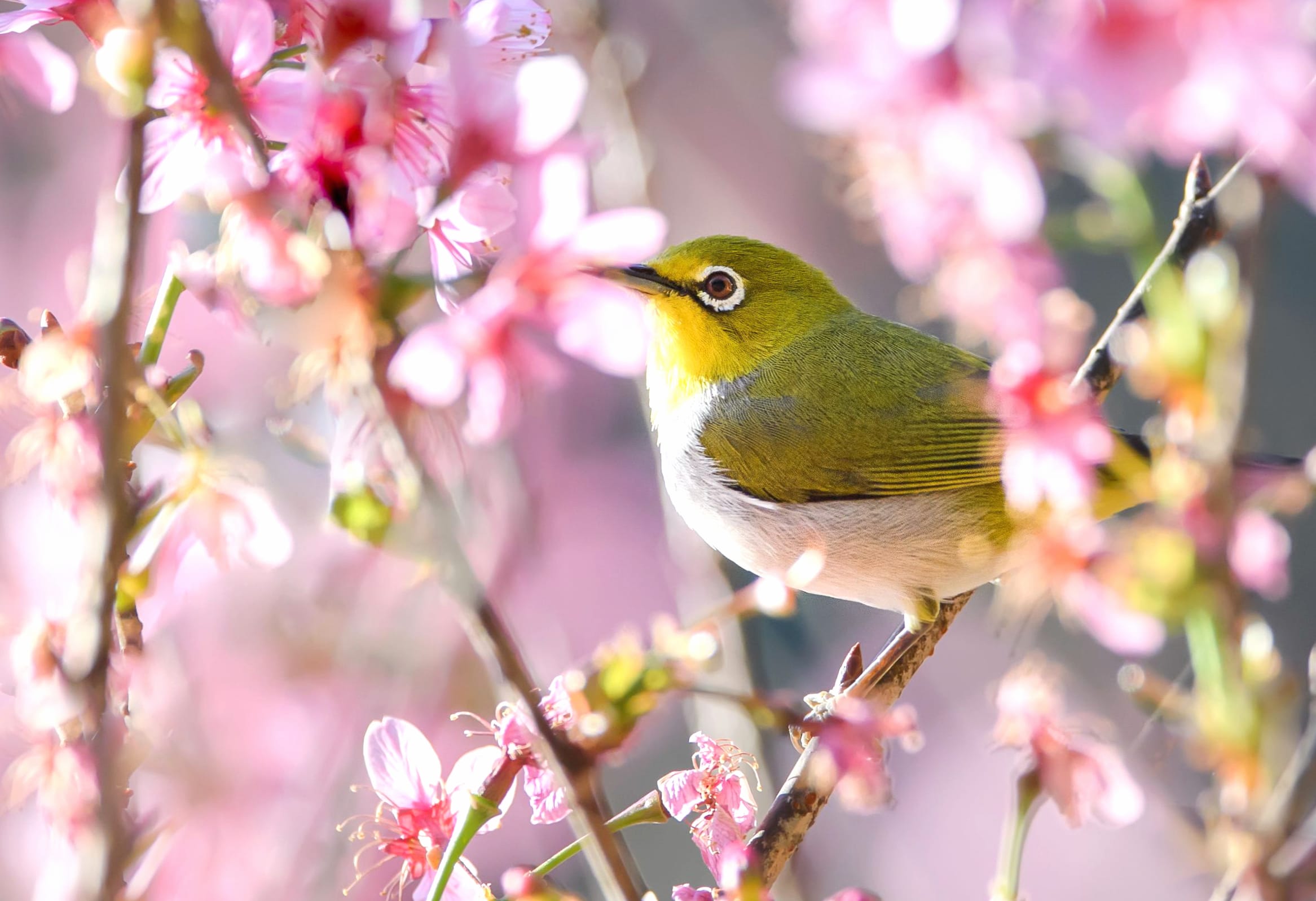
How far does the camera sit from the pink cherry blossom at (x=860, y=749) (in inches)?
37.5

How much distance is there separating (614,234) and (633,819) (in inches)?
21.6

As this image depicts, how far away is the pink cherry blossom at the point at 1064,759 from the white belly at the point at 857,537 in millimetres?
1379

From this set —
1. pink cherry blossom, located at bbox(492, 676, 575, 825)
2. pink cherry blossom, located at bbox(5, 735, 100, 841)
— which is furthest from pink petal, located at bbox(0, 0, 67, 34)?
pink cherry blossom, located at bbox(492, 676, 575, 825)

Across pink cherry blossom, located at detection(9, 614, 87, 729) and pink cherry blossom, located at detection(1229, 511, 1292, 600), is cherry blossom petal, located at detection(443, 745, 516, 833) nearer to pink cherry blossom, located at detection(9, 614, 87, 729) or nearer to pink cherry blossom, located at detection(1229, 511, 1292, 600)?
pink cherry blossom, located at detection(9, 614, 87, 729)

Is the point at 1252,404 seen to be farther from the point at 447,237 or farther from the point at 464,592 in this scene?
the point at 447,237

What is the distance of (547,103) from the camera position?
968 millimetres

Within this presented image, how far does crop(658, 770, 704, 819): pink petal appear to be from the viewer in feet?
4.24

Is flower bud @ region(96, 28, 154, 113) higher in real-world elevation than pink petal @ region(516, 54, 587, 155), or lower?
higher

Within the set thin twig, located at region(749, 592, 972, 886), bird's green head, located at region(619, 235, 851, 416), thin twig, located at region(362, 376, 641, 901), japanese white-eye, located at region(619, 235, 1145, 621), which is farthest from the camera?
bird's green head, located at region(619, 235, 851, 416)

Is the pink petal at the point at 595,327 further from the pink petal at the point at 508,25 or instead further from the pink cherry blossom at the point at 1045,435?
the pink cherry blossom at the point at 1045,435

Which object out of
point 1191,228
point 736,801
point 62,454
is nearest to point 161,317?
point 62,454

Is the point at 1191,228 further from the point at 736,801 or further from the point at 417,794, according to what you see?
the point at 417,794

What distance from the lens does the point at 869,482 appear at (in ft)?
9.20

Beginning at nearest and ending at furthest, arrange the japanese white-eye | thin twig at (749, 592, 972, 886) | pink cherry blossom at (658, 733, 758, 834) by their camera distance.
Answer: pink cherry blossom at (658, 733, 758, 834) → thin twig at (749, 592, 972, 886) → the japanese white-eye
